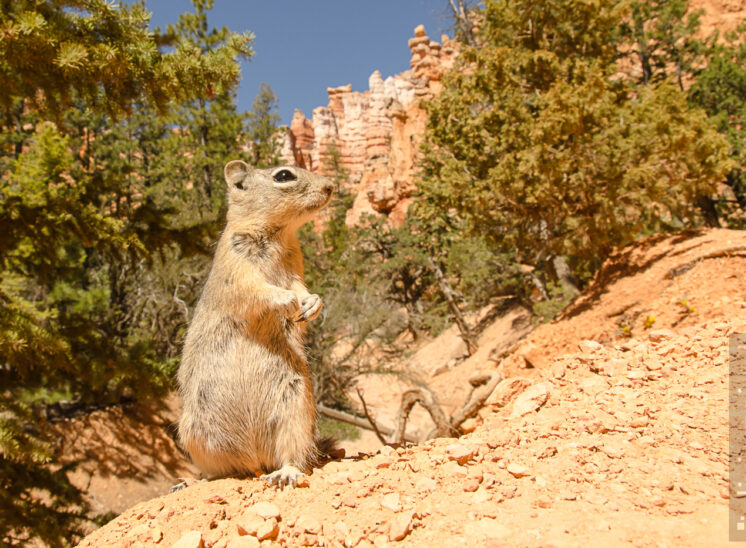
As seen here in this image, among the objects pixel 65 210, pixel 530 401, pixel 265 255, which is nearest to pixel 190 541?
pixel 265 255

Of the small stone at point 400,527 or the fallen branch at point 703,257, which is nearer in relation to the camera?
the small stone at point 400,527

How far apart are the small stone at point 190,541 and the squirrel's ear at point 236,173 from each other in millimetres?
2686

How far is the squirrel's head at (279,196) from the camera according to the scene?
3.73 m

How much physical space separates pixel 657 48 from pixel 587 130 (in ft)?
68.0

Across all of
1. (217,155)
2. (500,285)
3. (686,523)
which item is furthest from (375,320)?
(686,523)

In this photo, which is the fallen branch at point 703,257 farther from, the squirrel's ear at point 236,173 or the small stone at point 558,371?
the squirrel's ear at point 236,173

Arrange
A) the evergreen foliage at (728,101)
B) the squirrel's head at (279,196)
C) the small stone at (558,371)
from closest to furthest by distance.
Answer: the squirrel's head at (279,196) → the small stone at (558,371) → the evergreen foliage at (728,101)

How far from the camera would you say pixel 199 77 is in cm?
506

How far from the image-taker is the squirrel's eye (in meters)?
3.80

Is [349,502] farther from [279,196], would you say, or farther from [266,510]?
[279,196]

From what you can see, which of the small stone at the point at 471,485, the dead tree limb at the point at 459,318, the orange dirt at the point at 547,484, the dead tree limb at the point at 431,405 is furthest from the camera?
the dead tree limb at the point at 459,318

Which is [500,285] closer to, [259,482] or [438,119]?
[438,119]

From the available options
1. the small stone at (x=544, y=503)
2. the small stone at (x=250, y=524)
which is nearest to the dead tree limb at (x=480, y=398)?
the small stone at (x=544, y=503)

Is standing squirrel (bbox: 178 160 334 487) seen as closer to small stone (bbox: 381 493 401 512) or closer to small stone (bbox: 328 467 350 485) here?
small stone (bbox: 328 467 350 485)
